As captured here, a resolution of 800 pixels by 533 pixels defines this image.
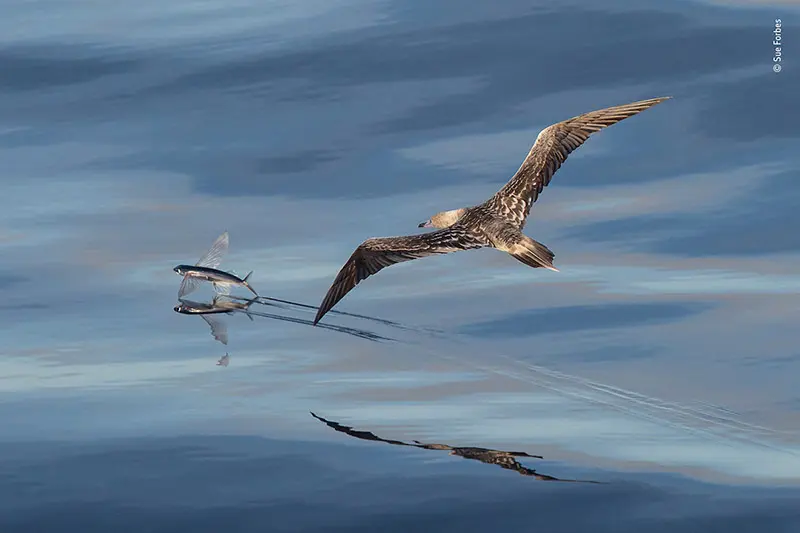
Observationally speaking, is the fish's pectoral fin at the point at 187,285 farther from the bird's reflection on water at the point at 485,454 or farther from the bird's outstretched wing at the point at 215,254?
the bird's reflection on water at the point at 485,454

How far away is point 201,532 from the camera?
6660mm

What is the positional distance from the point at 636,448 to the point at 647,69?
6.01 metres

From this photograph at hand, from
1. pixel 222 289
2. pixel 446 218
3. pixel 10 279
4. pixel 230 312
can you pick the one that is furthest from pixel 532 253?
pixel 10 279

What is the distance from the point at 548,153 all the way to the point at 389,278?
142cm

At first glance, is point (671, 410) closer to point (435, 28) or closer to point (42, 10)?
point (435, 28)

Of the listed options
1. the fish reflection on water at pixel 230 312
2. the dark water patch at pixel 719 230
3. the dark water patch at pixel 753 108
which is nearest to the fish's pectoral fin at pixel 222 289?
the fish reflection on water at pixel 230 312

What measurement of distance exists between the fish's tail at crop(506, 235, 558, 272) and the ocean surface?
36 centimetres

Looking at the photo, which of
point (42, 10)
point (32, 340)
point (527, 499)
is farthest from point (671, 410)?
point (42, 10)

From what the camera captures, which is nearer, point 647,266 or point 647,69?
point 647,266

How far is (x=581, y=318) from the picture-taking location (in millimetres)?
9656

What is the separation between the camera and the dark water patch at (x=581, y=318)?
950 centimetres

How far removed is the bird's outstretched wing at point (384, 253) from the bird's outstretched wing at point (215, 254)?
90cm

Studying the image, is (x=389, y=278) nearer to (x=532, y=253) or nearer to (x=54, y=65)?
(x=532, y=253)

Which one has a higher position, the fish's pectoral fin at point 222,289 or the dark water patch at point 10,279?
the fish's pectoral fin at point 222,289
